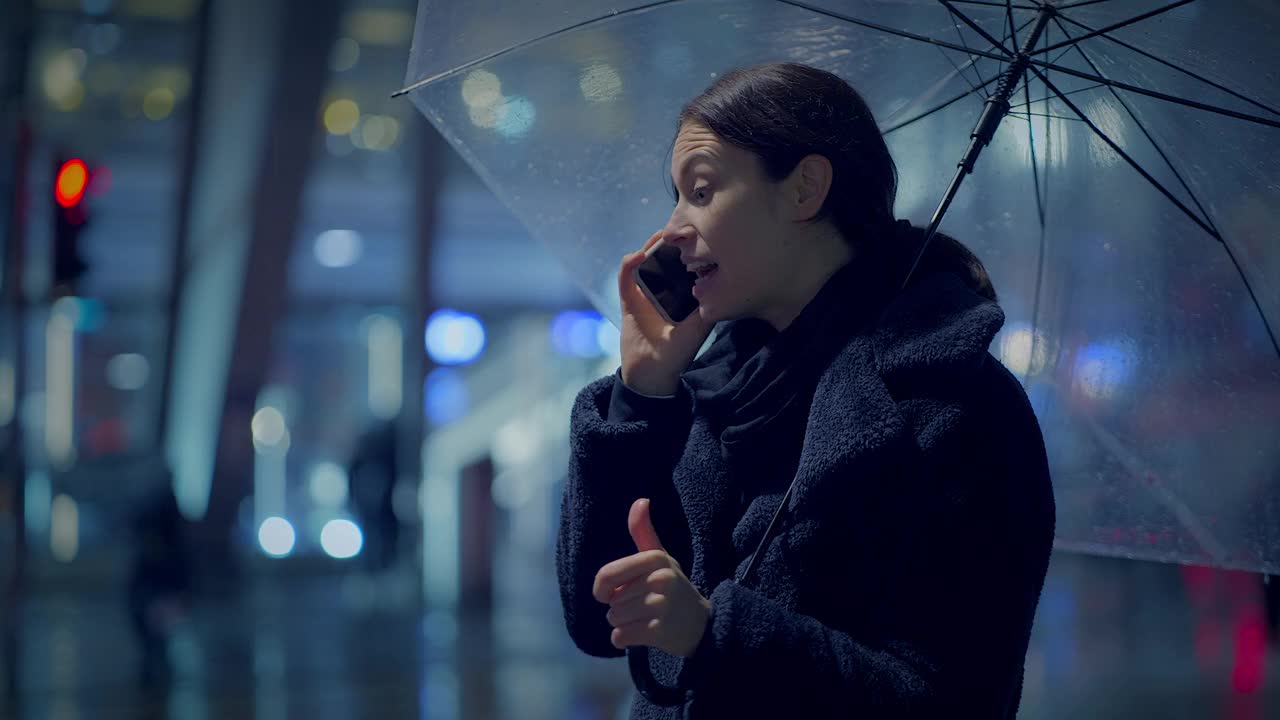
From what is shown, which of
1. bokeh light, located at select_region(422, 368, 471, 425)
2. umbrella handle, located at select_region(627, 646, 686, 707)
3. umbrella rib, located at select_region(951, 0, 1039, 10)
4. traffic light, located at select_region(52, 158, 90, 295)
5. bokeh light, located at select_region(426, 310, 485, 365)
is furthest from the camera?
bokeh light, located at select_region(422, 368, 471, 425)

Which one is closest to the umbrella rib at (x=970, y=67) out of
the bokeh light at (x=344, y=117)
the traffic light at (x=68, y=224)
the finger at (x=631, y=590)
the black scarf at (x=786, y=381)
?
the black scarf at (x=786, y=381)

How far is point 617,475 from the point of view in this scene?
1.94 metres

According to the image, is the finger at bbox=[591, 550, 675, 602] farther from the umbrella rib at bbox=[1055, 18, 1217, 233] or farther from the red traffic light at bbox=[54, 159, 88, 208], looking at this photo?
the red traffic light at bbox=[54, 159, 88, 208]

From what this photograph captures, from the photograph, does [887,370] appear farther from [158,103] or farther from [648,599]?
[158,103]

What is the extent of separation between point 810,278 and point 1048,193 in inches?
29.2

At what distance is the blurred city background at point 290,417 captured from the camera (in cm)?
848

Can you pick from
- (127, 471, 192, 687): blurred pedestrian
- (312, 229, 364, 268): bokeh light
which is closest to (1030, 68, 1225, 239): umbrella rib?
(127, 471, 192, 687): blurred pedestrian

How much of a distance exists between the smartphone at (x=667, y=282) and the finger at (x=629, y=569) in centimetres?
49

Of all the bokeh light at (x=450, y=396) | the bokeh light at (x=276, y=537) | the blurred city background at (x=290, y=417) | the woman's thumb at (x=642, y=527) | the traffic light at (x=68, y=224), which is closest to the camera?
the woman's thumb at (x=642, y=527)

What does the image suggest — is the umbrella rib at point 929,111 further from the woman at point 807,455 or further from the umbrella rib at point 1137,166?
the woman at point 807,455

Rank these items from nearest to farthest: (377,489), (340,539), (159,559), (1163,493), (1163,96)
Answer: (1163,96), (1163,493), (159,559), (377,489), (340,539)

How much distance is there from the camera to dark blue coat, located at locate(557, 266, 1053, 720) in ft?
5.24

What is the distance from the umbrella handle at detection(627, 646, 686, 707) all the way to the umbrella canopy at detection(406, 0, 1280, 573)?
0.71m

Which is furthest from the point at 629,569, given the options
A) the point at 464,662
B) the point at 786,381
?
the point at 464,662
